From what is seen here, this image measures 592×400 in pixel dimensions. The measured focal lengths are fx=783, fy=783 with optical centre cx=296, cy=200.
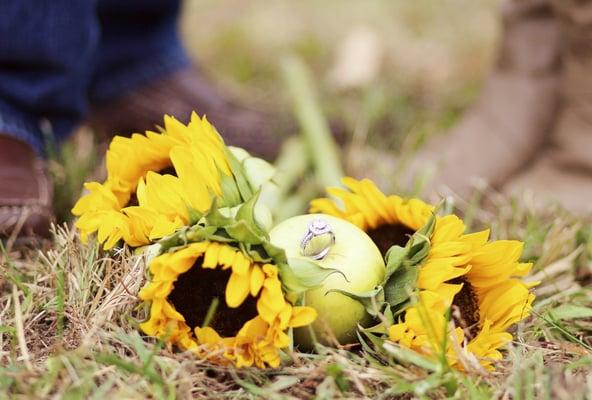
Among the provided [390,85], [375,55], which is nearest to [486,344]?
[390,85]

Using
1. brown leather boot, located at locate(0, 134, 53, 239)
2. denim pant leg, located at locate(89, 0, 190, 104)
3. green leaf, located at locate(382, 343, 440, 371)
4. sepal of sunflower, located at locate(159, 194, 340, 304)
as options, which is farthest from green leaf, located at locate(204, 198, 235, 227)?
denim pant leg, located at locate(89, 0, 190, 104)

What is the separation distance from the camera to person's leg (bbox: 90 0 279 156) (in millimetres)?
1896

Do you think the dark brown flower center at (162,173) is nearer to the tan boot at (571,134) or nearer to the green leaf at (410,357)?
the green leaf at (410,357)

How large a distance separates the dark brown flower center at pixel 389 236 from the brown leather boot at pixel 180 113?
91 centimetres

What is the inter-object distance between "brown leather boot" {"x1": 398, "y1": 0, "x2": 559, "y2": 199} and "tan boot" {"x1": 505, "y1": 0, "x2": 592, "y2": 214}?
3 centimetres

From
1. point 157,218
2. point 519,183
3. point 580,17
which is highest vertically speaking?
point 580,17

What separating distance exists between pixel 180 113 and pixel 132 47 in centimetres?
21

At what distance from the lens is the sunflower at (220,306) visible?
0.78m

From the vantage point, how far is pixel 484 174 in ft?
5.69

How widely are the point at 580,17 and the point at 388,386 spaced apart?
1.05 m

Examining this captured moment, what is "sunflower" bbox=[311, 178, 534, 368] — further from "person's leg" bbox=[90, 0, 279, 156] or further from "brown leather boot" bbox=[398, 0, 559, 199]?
"person's leg" bbox=[90, 0, 279, 156]

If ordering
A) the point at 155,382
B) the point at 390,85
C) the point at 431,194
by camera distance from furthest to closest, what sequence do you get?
the point at 390,85
the point at 431,194
the point at 155,382

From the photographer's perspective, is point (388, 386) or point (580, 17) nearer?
point (388, 386)

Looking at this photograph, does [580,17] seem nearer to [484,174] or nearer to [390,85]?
[484,174]
